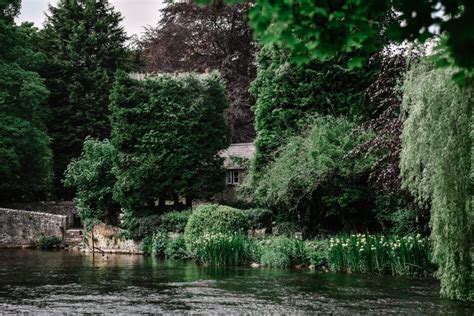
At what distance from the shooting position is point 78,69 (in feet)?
142

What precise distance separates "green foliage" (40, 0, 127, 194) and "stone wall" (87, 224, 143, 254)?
1112cm

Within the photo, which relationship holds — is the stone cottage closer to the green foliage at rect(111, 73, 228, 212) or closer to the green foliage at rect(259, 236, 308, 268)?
the green foliage at rect(111, 73, 228, 212)

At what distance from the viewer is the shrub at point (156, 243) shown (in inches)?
1075

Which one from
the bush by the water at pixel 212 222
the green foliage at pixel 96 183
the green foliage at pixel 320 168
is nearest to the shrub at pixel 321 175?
the green foliage at pixel 320 168

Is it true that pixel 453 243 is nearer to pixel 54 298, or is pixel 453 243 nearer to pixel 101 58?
pixel 54 298

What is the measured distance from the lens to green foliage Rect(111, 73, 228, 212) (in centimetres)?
2883

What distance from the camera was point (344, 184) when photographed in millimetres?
23297

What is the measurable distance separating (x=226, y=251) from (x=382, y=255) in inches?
235

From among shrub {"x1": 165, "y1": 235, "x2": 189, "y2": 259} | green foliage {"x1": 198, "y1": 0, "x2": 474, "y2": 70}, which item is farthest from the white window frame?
green foliage {"x1": 198, "y1": 0, "x2": 474, "y2": 70}

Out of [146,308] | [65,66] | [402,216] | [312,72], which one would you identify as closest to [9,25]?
[65,66]

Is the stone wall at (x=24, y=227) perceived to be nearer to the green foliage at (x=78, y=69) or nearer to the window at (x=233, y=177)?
the green foliage at (x=78, y=69)

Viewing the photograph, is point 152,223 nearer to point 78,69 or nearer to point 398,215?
point 398,215

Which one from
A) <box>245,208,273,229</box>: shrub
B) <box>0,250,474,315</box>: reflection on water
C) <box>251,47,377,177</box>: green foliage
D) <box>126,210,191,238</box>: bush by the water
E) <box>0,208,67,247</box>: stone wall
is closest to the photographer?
<box>0,250,474,315</box>: reflection on water

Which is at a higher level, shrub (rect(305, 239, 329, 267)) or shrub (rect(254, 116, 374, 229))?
shrub (rect(254, 116, 374, 229))
